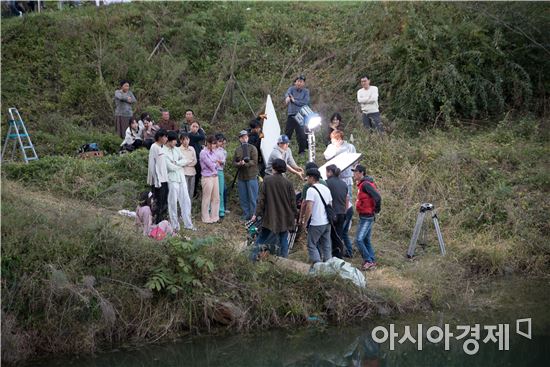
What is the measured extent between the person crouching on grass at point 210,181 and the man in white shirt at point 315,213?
242 centimetres

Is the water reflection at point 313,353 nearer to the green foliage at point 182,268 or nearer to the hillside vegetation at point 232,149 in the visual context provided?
the hillside vegetation at point 232,149

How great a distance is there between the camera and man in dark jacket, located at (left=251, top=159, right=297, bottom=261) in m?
12.2

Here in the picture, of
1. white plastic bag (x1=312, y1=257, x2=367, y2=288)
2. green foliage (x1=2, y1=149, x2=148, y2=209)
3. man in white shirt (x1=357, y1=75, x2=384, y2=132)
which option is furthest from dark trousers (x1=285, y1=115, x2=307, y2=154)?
white plastic bag (x1=312, y1=257, x2=367, y2=288)

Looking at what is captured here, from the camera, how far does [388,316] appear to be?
12023 mm

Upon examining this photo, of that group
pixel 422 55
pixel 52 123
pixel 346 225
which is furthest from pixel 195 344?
pixel 422 55

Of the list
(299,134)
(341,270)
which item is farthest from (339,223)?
(299,134)

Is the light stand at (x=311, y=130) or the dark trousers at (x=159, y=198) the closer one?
the dark trousers at (x=159, y=198)

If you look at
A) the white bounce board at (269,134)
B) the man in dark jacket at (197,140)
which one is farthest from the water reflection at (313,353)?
the white bounce board at (269,134)

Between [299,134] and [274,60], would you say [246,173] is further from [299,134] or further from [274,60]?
[274,60]

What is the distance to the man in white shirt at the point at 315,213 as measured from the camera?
40.4ft

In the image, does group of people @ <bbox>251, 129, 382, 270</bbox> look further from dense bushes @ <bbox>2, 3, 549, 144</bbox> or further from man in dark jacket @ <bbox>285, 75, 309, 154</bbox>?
dense bushes @ <bbox>2, 3, 549, 144</bbox>

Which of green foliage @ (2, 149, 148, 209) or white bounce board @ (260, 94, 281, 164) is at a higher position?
white bounce board @ (260, 94, 281, 164)

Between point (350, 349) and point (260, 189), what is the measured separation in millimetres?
3287

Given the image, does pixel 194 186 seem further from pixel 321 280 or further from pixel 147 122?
pixel 321 280
